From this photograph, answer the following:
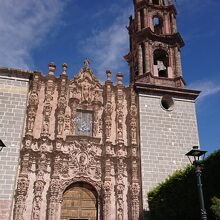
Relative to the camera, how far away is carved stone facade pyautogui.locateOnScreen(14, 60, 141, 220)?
14.7 m

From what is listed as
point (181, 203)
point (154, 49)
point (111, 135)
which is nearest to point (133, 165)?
point (111, 135)

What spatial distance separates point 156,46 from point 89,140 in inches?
289

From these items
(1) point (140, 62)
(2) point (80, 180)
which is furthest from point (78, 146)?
(1) point (140, 62)

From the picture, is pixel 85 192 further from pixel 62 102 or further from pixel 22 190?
pixel 62 102

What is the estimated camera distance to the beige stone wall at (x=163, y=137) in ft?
53.1

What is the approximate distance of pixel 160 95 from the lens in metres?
18.3

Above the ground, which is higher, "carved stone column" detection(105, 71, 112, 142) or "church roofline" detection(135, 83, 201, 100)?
"church roofline" detection(135, 83, 201, 100)

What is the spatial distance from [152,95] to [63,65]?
16.0 feet

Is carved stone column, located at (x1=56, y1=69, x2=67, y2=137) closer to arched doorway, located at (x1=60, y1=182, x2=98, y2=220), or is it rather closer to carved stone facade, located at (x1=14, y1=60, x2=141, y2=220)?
carved stone facade, located at (x1=14, y1=60, x2=141, y2=220)

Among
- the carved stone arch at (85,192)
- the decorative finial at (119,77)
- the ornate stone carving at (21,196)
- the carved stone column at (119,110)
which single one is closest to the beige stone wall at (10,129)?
the ornate stone carving at (21,196)

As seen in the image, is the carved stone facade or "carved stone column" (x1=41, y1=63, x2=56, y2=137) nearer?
the carved stone facade

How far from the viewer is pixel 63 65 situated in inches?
693

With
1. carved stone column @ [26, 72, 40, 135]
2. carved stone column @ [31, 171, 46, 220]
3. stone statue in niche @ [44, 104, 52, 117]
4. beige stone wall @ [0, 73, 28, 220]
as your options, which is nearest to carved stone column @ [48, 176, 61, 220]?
carved stone column @ [31, 171, 46, 220]

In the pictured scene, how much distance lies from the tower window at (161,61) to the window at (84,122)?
537cm
